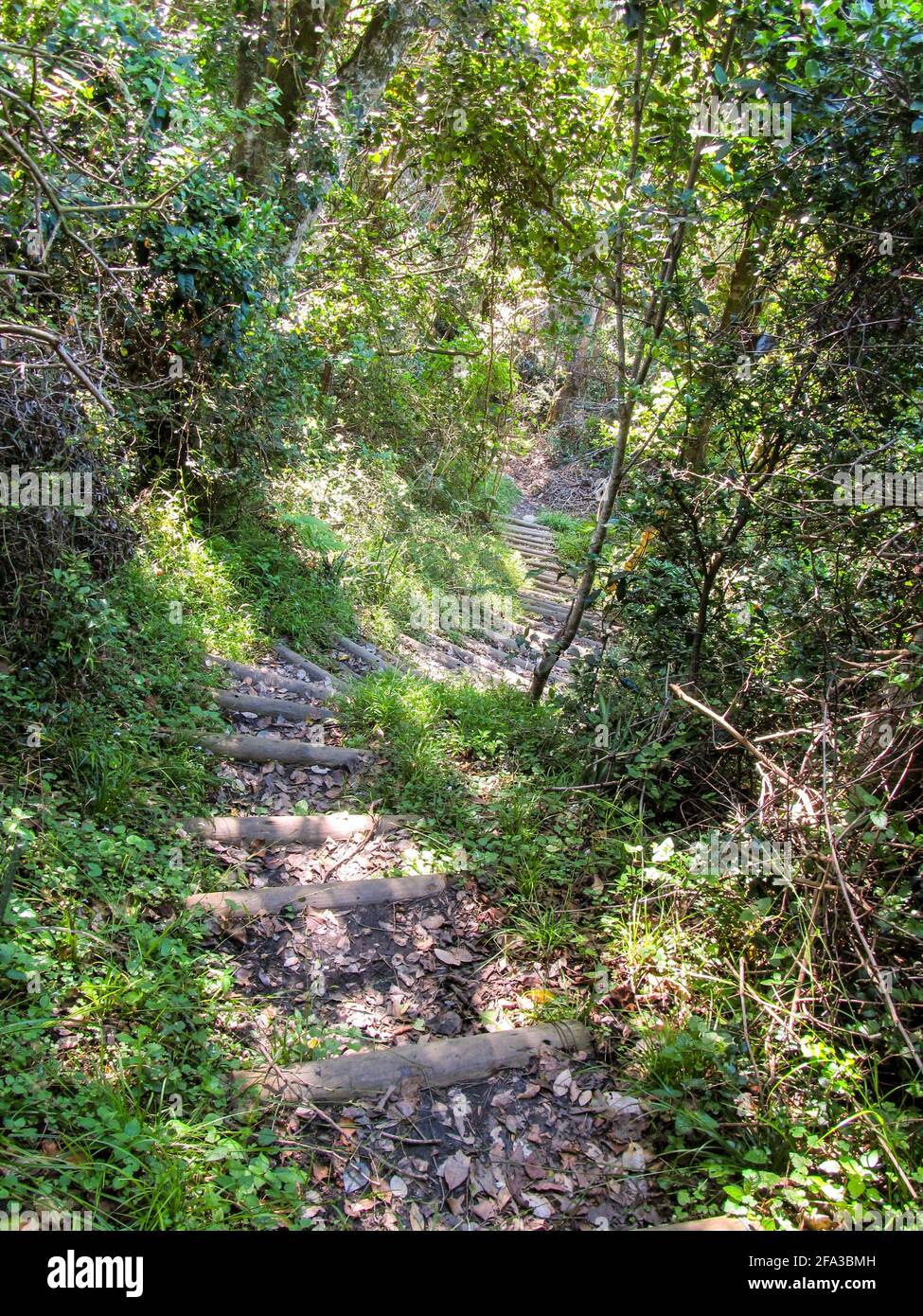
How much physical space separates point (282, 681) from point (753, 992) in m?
3.34

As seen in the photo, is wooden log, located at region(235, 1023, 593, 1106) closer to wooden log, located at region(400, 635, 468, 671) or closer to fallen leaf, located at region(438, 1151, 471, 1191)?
fallen leaf, located at region(438, 1151, 471, 1191)

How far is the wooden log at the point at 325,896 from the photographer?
3.05 meters

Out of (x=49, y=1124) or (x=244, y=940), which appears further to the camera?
(x=244, y=940)

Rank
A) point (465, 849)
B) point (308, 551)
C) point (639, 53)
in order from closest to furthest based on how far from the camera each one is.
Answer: point (465, 849)
point (639, 53)
point (308, 551)

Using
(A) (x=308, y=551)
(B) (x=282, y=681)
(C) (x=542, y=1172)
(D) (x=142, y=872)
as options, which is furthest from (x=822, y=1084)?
(A) (x=308, y=551)

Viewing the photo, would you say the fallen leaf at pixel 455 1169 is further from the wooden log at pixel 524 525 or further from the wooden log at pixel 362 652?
the wooden log at pixel 524 525

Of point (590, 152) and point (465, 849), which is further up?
point (590, 152)

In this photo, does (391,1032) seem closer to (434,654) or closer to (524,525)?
(434,654)

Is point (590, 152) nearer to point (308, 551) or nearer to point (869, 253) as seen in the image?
point (869, 253)

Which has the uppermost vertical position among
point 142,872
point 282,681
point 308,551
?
point 308,551

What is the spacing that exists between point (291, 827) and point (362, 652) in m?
2.44

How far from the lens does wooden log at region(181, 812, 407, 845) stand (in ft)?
11.3

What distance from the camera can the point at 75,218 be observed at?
3834 millimetres

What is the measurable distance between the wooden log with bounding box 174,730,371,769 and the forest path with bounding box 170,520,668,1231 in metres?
0.01
